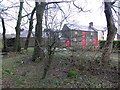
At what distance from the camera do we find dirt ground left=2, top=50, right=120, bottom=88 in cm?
619

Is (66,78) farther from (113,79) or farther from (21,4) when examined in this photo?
(21,4)

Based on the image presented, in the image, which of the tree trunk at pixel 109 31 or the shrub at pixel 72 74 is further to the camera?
the tree trunk at pixel 109 31

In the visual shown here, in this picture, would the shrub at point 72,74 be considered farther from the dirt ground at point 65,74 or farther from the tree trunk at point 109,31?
the tree trunk at point 109,31

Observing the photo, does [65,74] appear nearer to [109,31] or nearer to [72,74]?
[72,74]

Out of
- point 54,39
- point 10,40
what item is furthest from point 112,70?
point 10,40

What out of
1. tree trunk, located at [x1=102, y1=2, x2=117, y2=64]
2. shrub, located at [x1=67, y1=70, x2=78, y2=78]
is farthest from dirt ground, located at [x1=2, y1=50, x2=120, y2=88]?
tree trunk, located at [x1=102, y1=2, x2=117, y2=64]

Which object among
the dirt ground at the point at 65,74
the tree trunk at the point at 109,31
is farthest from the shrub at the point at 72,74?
the tree trunk at the point at 109,31

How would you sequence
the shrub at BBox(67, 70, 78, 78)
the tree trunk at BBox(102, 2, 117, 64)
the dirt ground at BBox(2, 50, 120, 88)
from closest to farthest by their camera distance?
the dirt ground at BBox(2, 50, 120, 88)
the shrub at BBox(67, 70, 78, 78)
the tree trunk at BBox(102, 2, 117, 64)

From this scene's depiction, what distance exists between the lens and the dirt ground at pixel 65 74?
20.3 ft

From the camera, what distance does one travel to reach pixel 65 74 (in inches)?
274

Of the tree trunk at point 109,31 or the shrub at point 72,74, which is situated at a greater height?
the tree trunk at point 109,31

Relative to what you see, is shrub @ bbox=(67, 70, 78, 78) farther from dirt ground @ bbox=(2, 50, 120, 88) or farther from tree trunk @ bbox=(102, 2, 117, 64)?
tree trunk @ bbox=(102, 2, 117, 64)

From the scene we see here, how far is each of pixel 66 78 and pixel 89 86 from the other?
3.00 feet

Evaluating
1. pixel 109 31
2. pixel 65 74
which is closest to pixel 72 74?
pixel 65 74
